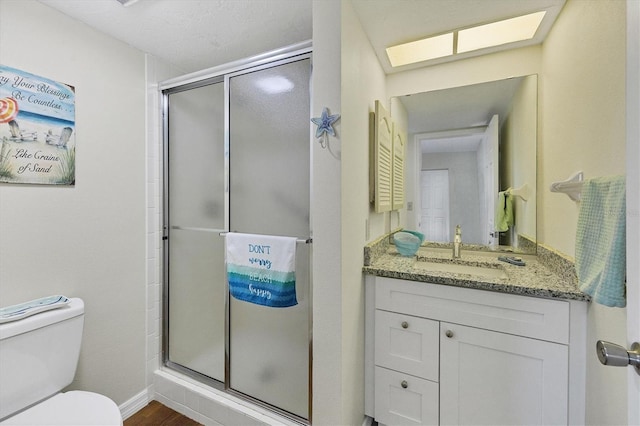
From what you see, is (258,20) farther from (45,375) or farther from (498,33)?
(45,375)

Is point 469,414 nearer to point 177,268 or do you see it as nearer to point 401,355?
point 401,355

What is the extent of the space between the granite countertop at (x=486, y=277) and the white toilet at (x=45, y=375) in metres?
1.37

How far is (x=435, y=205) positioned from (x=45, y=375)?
227cm

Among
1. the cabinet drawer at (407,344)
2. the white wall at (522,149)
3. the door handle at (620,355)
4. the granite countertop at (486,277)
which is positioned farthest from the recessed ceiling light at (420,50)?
the door handle at (620,355)

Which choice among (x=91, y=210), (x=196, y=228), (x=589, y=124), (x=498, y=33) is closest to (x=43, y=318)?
(x=91, y=210)

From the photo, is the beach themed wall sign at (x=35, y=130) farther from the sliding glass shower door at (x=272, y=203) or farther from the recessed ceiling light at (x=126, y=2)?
the sliding glass shower door at (x=272, y=203)

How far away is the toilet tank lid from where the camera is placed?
1154 mm

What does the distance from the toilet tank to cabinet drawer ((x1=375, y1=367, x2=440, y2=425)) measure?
1529 mm

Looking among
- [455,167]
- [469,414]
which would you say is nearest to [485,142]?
[455,167]

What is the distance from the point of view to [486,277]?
1358 millimetres

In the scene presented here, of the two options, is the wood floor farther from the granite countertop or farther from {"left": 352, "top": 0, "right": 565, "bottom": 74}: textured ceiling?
{"left": 352, "top": 0, "right": 565, "bottom": 74}: textured ceiling

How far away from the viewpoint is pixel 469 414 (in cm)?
132

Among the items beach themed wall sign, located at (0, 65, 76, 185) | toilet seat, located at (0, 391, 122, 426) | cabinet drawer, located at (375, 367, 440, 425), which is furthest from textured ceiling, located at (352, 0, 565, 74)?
toilet seat, located at (0, 391, 122, 426)

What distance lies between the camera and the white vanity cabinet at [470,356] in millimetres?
1164
